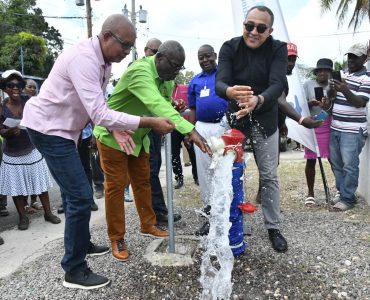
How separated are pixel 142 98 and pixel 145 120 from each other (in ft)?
1.14

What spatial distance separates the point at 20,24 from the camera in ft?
109

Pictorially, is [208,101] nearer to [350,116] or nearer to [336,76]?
[336,76]

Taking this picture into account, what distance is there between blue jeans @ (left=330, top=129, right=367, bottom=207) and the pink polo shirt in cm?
319

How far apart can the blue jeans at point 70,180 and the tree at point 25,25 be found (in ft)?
89.3

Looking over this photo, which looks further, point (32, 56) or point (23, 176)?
point (32, 56)

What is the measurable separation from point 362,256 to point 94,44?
2.76m

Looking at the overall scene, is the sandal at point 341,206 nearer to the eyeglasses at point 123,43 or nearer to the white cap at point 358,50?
the white cap at point 358,50

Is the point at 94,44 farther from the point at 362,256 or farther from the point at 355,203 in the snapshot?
the point at 355,203


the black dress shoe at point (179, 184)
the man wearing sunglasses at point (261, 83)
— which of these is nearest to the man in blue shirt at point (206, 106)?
the man wearing sunglasses at point (261, 83)

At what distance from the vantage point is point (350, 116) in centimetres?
476

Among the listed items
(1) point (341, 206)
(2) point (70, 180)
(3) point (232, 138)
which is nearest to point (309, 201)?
(1) point (341, 206)

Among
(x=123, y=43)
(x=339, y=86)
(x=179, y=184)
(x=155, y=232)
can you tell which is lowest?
(x=179, y=184)

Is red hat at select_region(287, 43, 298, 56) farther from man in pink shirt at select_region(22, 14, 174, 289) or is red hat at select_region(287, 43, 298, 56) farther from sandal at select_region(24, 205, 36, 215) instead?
sandal at select_region(24, 205, 36, 215)

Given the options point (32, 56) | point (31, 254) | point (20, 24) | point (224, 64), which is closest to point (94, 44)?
point (224, 64)
